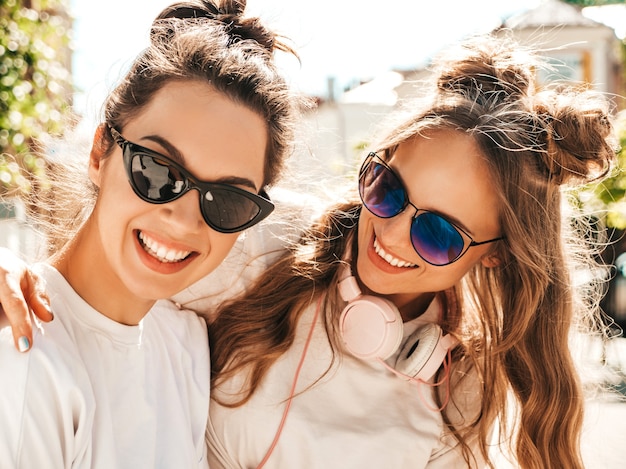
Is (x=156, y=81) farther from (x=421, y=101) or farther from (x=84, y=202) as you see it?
(x=421, y=101)

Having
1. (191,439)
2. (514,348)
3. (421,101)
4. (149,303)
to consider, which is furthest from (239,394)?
(421,101)

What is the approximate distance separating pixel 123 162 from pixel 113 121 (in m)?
0.21

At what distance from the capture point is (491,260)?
284 centimetres

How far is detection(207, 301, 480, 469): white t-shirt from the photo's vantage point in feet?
8.38

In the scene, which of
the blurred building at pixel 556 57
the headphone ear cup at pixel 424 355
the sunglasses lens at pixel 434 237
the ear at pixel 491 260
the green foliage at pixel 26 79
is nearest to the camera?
the sunglasses lens at pixel 434 237

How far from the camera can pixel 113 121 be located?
2.12m

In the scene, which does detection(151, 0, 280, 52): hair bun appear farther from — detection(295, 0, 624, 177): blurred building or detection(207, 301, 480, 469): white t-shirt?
detection(295, 0, 624, 177): blurred building

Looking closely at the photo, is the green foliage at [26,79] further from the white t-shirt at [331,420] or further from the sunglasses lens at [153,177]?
the sunglasses lens at [153,177]

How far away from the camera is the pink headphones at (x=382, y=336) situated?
2.58m

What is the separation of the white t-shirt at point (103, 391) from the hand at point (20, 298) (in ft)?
0.13

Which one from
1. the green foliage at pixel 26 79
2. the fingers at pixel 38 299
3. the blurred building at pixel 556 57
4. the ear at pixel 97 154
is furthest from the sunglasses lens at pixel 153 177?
the blurred building at pixel 556 57

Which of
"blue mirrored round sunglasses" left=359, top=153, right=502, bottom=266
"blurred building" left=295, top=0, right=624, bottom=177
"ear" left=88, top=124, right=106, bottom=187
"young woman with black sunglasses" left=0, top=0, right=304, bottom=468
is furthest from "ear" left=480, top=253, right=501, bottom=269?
"blurred building" left=295, top=0, right=624, bottom=177

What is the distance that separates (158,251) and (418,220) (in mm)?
961

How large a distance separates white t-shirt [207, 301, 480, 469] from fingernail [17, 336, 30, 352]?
973mm
